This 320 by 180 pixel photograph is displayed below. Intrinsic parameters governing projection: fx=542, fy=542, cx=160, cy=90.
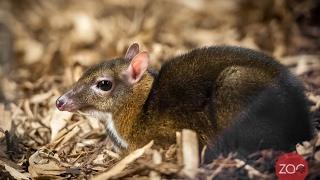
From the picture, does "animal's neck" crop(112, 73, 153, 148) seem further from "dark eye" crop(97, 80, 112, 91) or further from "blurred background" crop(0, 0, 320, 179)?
"blurred background" crop(0, 0, 320, 179)

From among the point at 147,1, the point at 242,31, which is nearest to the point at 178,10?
the point at 147,1

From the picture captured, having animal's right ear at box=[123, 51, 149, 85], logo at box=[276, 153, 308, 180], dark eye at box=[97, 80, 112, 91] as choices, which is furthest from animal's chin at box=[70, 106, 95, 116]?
logo at box=[276, 153, 308, 180]

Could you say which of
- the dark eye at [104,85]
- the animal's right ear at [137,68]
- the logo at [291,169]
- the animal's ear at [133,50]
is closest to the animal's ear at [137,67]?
the animal's right ear at [137,68]

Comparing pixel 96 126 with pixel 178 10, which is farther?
pixel 178 10

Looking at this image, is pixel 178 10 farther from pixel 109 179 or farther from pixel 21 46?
pixel 109 179

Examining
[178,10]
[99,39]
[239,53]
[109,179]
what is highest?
[178,10]

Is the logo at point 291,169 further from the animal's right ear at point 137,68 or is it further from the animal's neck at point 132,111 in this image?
the animal's right ear at point 137,68

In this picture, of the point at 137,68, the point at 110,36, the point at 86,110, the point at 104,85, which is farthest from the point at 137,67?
the point at 110,36
